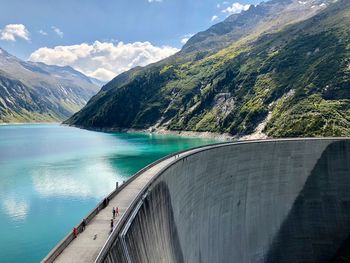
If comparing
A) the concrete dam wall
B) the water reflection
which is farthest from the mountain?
the water reflection

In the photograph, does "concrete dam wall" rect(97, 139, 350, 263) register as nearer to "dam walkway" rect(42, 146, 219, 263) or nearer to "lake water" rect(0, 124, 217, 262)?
"dam walkway" rect(42, 146, 219, 263)

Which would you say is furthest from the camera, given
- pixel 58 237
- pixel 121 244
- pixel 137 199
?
pixel 58 237

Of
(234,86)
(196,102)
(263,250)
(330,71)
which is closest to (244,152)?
(263,250)

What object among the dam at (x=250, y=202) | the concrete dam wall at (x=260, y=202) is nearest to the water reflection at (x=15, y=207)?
the dam at (x=250, y=202)

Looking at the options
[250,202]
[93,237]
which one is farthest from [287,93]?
[93,237]

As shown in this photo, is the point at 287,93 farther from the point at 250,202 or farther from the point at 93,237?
the point at 93,237

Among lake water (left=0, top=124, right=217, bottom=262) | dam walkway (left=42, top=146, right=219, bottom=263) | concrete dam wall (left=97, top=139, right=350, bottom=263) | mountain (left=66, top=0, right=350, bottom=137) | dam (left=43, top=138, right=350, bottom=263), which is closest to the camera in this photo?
dam walkway (left=42, top=146, right=219, bottom=263)

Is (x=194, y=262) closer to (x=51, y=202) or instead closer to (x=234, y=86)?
(x=51, y=202)
